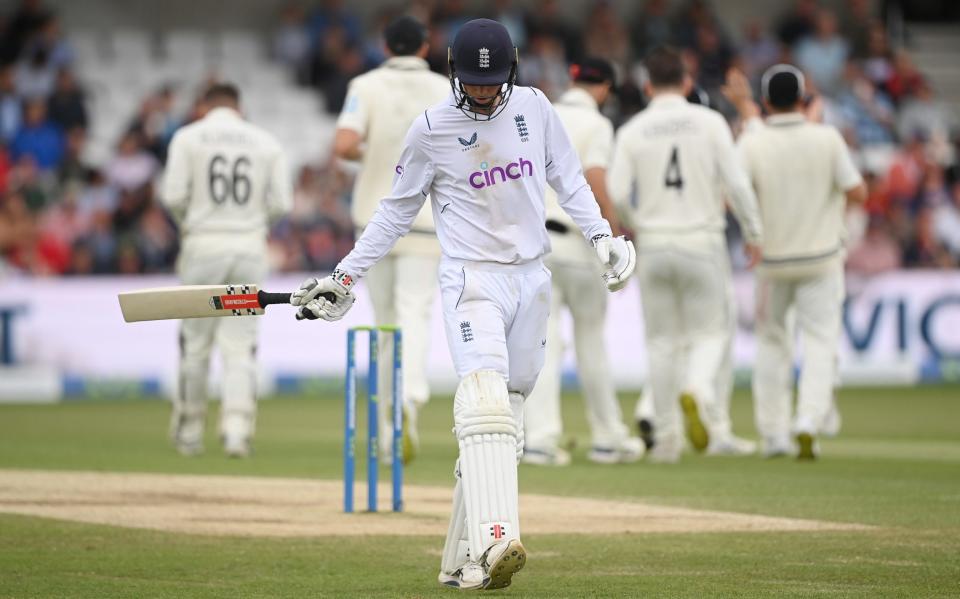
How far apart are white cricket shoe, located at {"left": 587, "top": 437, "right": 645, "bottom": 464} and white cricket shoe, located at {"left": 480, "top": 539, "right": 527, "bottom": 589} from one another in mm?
5201

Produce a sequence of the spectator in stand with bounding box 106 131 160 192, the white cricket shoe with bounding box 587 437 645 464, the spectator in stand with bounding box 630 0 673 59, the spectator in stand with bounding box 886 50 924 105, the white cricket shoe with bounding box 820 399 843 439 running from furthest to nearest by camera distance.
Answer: the spectator in stand with bounding box 886 50 924 105 < the spectator in stand with bounding box 630 0 673 59 < the spectator in stand with bounding box 106 131 160 192 < the white cricket shoe with bounding box 820 399 843 439 < the white cricket shoe with bounding box 587 437 645 464

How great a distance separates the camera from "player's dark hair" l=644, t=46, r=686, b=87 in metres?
11.0

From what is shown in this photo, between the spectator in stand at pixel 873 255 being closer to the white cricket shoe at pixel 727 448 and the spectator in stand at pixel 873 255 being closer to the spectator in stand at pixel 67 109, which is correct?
the white cricket shoe at pixel 727 448

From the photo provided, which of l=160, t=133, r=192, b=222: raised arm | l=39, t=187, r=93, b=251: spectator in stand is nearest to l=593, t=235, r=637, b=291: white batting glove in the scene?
l=160, t=133, r=192, b=222: raised arm

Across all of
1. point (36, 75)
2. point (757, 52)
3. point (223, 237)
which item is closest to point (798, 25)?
point (757, 52)

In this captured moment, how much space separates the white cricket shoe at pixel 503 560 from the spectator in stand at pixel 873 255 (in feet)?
47.6

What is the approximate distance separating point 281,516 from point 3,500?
1.60 m

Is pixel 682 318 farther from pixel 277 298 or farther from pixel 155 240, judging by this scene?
pixel 155 240

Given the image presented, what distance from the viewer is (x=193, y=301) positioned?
6.54 m

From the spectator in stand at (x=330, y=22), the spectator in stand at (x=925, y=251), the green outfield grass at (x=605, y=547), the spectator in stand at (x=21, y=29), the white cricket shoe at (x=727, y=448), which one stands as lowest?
the green outfield grass at (x=605, y=547)

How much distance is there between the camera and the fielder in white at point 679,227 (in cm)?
1077

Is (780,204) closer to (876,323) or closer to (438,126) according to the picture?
(438,126)

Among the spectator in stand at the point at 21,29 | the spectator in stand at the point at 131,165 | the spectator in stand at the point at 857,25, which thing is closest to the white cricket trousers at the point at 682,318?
the spectator in stand at the point at 131,165

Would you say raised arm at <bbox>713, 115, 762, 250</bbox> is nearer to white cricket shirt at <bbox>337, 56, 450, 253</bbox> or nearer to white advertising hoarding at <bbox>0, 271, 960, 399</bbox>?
white cricket shirt at <bbox>337, 56, 450, 253</bbox>
